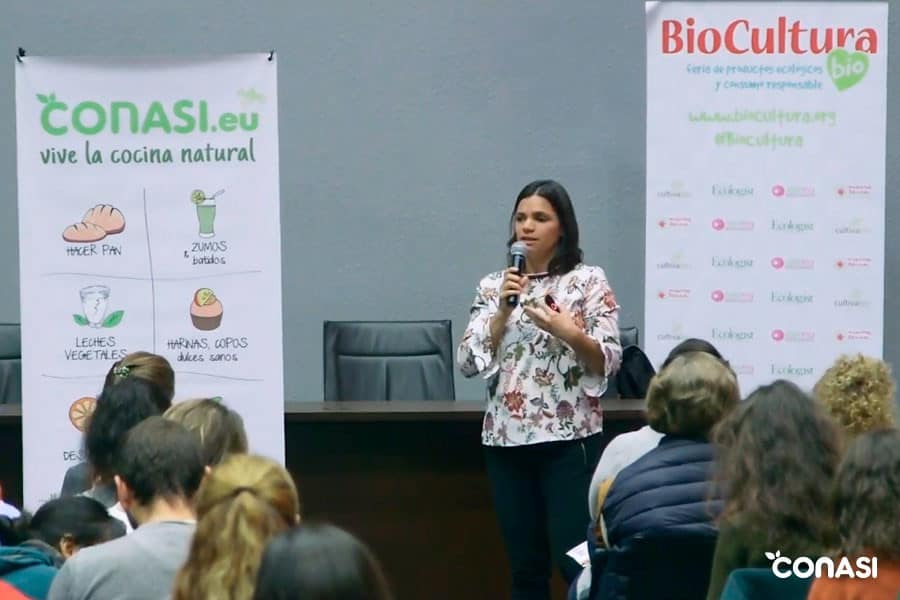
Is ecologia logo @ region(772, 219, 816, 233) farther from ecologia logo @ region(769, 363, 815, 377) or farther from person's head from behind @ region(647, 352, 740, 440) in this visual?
person's head from behind @ region(647, 352, 740, 440)

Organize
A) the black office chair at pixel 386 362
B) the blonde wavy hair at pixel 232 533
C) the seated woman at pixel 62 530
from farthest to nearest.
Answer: the black office chair at pixel 386 362, the seated woman at pixel 62 530, the blonde wavy hair at pixel 232 533

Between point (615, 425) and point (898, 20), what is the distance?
2950mm

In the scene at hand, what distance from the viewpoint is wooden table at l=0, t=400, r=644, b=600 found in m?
4.63

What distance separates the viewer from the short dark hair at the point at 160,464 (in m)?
2.49

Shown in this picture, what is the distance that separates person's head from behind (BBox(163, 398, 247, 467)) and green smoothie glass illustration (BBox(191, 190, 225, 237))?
1929 millimetres

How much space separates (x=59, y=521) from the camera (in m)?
2.70

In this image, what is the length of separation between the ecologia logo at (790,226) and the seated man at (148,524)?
3.61 m

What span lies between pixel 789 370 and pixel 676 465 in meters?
2.87

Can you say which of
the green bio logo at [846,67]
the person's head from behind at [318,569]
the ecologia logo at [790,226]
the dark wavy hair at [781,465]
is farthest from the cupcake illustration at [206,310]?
the person's head from behind at [318,569]

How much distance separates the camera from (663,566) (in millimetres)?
2842

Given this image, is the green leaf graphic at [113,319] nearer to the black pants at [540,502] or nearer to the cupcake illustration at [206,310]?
the cupcake illustration at [206,310]

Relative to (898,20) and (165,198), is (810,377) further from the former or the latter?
(165,198)

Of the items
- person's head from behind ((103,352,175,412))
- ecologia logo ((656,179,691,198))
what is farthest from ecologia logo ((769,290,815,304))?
person's head from behind ((103,352,175,412))

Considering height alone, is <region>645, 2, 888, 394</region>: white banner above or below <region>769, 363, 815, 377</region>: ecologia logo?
above
